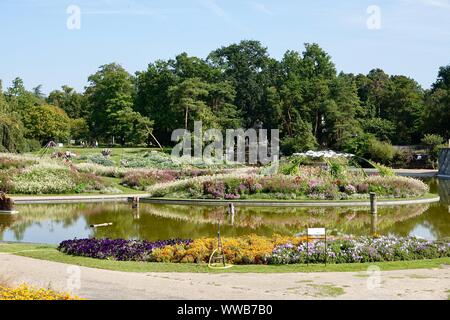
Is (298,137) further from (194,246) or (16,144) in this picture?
(194,246)

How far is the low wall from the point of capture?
4784 cm

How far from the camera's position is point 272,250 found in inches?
530

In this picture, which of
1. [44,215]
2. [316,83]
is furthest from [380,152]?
[44,215]

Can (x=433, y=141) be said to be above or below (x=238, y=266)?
above

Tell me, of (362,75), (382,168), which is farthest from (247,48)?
(382,168)

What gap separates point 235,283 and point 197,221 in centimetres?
1131

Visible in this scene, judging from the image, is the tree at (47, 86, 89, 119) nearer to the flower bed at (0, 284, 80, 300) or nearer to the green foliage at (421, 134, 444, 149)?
the green foliage at (421, 134, 444, 149)

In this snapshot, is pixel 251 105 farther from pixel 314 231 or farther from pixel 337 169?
pixel 314 231

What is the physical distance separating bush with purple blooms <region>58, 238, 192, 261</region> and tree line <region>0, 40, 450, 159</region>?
41.3 m

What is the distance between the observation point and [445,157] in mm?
48406

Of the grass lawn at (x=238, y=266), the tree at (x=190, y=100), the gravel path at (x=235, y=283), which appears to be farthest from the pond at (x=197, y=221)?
the tree at (x=190, y=100)

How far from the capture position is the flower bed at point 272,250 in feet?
43.5
